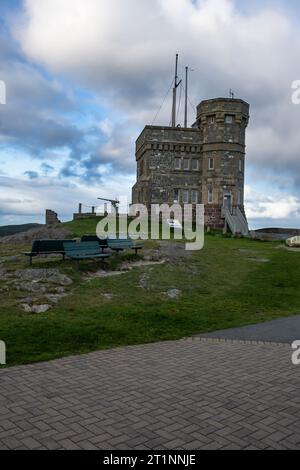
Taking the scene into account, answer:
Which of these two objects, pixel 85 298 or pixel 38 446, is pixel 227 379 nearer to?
pixel 38 446

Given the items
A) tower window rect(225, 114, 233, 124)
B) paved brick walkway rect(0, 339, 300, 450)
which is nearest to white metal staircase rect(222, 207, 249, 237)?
tower window rect(225, 114, 233, 124)

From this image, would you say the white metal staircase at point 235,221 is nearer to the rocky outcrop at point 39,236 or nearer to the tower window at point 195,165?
the tower window at point 195,165

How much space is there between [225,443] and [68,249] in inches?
480

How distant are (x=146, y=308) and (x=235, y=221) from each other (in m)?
38.8

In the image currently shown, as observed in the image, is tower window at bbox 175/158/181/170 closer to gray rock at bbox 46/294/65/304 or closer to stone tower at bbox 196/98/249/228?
stone tower at bbox 196/98/249/228

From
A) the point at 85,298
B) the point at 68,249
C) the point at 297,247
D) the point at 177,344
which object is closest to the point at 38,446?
the point at 177,344

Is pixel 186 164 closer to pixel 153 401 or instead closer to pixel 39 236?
pixel 39 236

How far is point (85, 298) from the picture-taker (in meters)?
12.4

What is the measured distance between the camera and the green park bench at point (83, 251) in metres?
16.1

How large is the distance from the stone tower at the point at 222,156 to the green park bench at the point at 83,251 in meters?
35.8

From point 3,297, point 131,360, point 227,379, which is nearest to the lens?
point 227,379

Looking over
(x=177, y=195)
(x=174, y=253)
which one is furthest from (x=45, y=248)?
(x=177, y=195)

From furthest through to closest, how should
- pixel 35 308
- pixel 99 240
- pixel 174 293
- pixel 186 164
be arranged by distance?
pixel 186 164 < pixel 99 240 < pixel 174 293 < pixel 35 308

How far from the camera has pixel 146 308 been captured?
1174 cm
